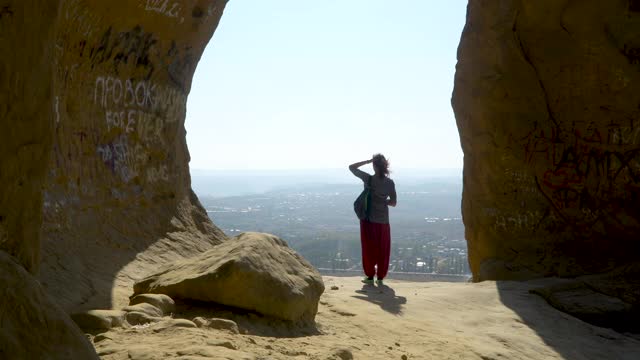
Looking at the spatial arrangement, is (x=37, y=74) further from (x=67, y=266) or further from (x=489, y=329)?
(x=489, y=329)

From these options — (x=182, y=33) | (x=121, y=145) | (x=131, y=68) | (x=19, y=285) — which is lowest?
(x=19, y=285)

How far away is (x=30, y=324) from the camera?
325 cm

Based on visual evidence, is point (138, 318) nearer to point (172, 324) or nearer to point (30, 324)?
point (172, 324)

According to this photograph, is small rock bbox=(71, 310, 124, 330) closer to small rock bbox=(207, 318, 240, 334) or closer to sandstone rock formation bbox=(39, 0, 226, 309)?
sandstone rock formation bbox=(39, 0, 226, 309)

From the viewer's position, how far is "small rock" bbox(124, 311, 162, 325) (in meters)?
4.73

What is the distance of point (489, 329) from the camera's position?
278 inches

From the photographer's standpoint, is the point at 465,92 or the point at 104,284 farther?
the point at 465,92

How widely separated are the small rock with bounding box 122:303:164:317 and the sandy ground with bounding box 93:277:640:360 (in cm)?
22

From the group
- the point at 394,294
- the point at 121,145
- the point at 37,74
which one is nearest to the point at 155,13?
the point at 121,145

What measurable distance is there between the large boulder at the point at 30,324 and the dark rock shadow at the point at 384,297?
387cm

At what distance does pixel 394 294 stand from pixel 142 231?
272cm

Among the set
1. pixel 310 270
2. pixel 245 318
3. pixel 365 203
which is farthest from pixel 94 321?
pixel 365 203

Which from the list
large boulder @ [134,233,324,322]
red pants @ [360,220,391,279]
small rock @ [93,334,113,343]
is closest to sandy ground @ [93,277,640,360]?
small rock @ [93,334,113,343]

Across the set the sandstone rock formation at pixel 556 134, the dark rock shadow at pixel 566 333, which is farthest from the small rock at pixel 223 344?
the sandstone rock formation at pixel 556 134
